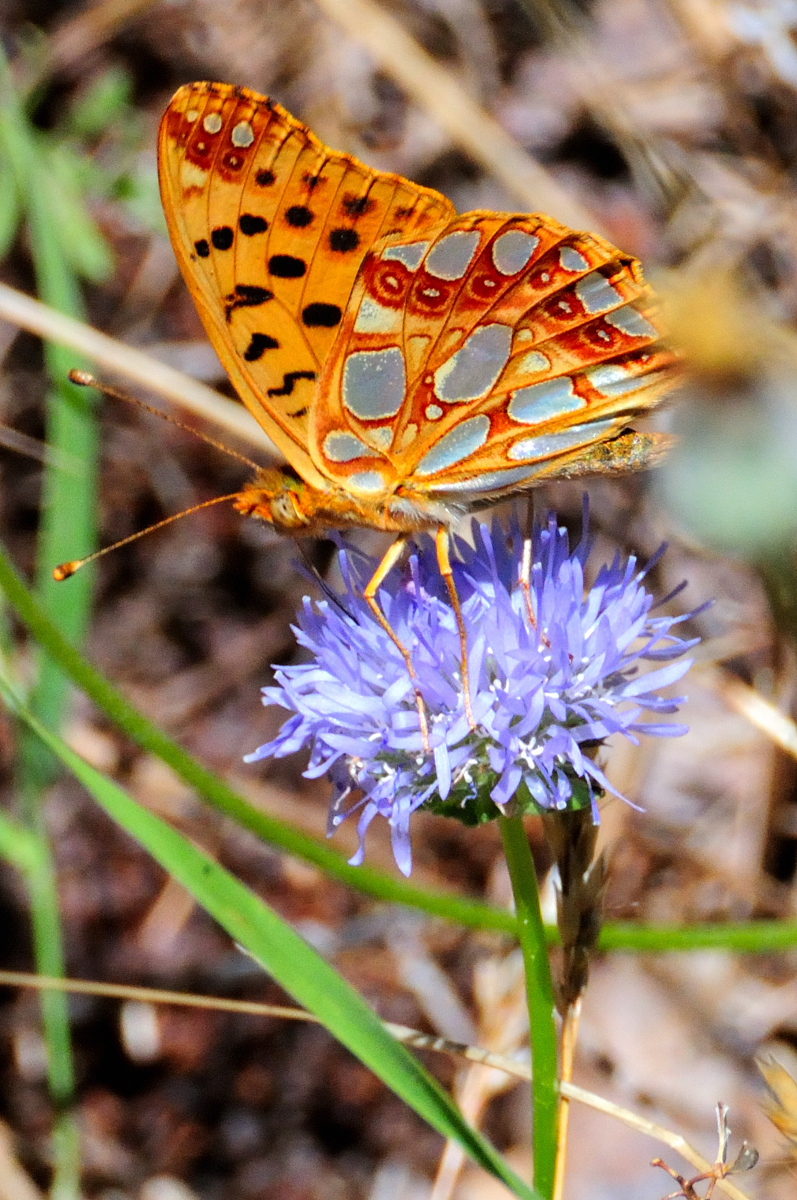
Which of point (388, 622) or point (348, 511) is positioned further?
point (348, 511)

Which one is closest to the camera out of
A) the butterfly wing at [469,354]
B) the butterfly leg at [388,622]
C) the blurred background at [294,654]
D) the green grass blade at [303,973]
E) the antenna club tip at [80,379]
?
the green grass blade at [303,973]

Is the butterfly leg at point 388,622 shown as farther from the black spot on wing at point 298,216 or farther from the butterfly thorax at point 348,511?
the black spot on wing at point 298,216

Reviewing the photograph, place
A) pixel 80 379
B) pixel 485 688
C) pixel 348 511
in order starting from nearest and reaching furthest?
1. pixel 485 688
2. pixel 348 511
3. pixel 80 379

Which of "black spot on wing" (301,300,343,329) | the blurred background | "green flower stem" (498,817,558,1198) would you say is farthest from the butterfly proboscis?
"green flower stem" (498,817,558,1198)

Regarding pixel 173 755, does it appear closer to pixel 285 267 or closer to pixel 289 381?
pixel 289 381

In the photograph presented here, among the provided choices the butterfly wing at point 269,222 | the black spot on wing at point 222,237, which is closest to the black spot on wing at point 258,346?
the butterfly wing at point 269,222

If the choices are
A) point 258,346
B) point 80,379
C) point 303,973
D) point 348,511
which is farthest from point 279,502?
point 303,973
